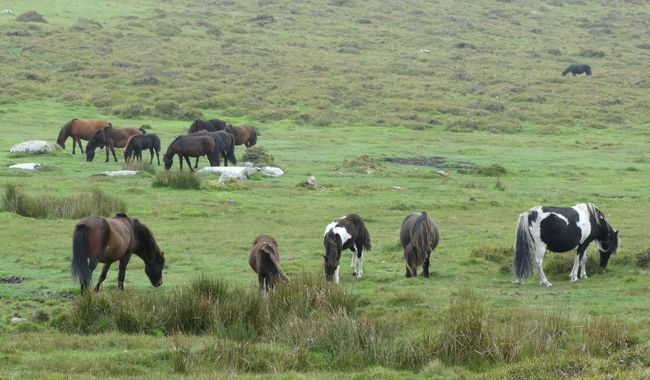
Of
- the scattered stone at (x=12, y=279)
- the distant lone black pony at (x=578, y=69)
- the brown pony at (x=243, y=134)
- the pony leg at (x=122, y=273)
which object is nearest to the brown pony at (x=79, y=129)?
the brown pony at (x=243, y=134)

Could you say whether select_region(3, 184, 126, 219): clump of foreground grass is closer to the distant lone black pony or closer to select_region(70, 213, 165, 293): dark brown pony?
select_region(70, 213, 165, 293): dark brown pony

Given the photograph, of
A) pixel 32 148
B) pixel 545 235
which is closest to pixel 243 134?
pixel 32 148

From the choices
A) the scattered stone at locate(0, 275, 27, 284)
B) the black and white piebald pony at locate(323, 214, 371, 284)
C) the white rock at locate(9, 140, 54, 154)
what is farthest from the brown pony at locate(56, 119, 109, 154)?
the black and white piebald pony at locate(323, 214, 371, 284)

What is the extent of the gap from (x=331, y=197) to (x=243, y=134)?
11.7m

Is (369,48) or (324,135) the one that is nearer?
(324,135)

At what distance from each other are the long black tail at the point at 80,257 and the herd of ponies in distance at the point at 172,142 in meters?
16.2

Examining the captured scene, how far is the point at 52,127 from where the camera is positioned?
144ft

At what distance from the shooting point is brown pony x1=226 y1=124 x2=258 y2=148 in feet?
126

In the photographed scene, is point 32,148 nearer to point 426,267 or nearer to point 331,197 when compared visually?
point 331,197

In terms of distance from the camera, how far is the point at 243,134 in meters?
38.7

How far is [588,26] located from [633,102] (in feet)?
156

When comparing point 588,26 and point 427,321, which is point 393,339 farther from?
point 588,26

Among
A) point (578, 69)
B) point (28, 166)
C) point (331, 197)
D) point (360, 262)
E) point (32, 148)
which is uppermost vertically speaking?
point (578, 69)

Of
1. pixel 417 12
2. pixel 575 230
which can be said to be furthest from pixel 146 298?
pixel 417 12
